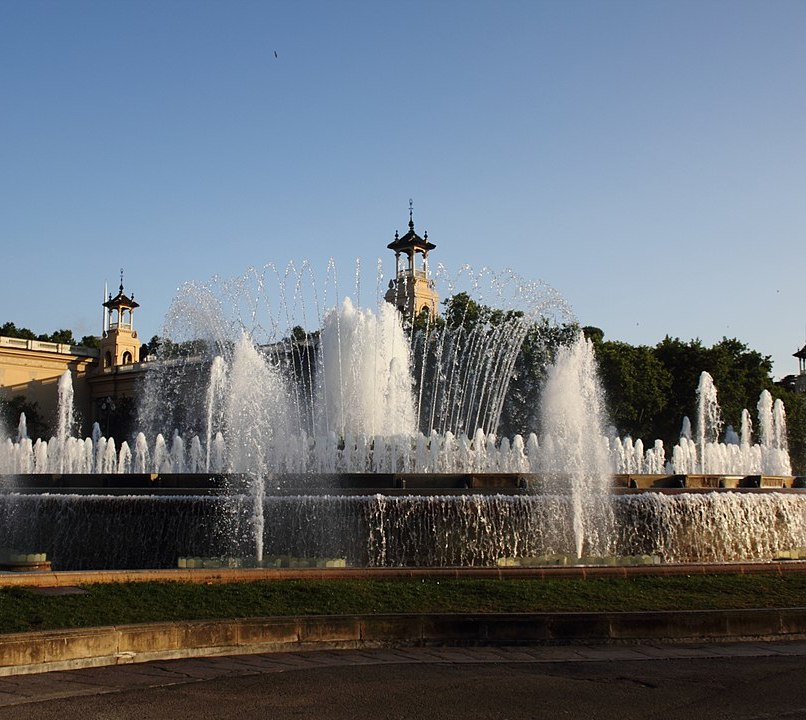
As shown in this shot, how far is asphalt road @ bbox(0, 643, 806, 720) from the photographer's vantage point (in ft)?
24.1

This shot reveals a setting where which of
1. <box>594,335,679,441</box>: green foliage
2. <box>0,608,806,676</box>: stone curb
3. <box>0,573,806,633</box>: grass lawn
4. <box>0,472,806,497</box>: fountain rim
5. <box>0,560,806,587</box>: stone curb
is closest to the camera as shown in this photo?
<box>0,608,806,676</box>: stone curb

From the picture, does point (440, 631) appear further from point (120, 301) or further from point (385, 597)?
point (120, 301)

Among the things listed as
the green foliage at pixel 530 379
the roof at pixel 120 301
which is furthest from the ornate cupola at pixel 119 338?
the green foliage at pixel 530 379

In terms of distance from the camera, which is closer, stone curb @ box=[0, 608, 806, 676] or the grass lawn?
stone curb @ box=[0, 608, 806, 676]

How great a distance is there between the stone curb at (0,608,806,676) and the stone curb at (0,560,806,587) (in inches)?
79.6

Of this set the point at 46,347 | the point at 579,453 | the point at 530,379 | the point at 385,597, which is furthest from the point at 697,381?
the point at 46,347

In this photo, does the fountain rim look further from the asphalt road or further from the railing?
the railing

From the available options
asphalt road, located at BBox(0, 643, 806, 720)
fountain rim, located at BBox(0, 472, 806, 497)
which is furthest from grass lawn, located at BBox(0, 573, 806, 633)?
fountain rim, located at BBox(0, 472, 806, 497)

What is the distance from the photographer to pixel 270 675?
8758 millimetres

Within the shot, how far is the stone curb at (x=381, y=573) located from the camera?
37.1 ft

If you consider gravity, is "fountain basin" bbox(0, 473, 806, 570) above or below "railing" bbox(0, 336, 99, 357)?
below

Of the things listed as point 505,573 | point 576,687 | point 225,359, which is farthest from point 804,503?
point 225,359

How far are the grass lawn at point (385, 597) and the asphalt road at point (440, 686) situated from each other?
0.95m

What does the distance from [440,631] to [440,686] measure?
2059mm
